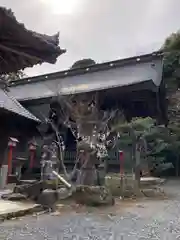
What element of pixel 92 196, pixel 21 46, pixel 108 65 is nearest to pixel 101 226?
pixel 92 196

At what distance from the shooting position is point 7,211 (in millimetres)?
7184

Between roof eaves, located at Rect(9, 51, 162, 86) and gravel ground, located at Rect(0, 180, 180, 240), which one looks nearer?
gravel ground, located at Rect(0, 180, 180, 240)

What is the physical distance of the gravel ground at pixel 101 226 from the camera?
5.74 metres

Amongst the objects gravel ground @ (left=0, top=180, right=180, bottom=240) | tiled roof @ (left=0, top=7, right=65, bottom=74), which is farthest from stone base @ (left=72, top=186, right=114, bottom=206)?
tiled roof @ (left=0, top=7, right=65, bottom=74)

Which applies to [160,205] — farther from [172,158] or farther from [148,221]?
[172,158]

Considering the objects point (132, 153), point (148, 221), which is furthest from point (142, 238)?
point (132, 153)

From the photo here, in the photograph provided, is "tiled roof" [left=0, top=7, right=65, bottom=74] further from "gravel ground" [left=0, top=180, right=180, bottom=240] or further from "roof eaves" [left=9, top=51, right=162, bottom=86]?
"roof eaves" [left=9, top=51, right=162, bottom=86]

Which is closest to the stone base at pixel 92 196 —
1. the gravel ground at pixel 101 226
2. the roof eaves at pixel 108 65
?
the gravel ground at pixel 101 226

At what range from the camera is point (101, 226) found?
6539mm

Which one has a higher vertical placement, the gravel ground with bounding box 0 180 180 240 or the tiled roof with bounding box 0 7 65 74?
the tiled roof with bounding box 0 7 65 74

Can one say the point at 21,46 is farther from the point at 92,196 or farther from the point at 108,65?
the point at 108,65

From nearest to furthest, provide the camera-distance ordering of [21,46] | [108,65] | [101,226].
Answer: [21,46] < [101,226] < [108,65]

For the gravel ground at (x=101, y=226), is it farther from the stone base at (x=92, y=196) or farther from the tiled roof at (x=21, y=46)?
the tiled roof at (x=21, y=46)

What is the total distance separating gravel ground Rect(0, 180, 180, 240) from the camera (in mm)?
5738
